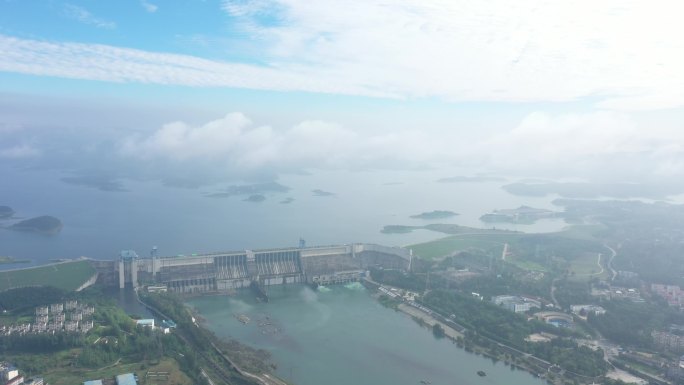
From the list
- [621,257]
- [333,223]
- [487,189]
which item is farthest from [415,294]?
[487,189]

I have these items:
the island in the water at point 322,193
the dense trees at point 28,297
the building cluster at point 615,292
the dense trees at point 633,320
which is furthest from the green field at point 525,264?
the island in the water at point 322,193

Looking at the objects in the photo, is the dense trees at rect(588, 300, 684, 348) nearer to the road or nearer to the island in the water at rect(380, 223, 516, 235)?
the road

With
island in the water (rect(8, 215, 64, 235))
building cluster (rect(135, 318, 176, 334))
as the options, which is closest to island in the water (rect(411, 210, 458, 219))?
island in the water (rect(8, 215, 64, 235))

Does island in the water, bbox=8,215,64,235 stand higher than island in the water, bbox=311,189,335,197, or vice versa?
island in the water, bbox=311,189,335,197

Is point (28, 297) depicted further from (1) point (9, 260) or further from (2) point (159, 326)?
(1) point (9, 260)

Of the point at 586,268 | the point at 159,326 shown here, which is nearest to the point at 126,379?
the point at 159,326
